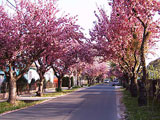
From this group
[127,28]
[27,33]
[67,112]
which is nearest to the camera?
[67,112]

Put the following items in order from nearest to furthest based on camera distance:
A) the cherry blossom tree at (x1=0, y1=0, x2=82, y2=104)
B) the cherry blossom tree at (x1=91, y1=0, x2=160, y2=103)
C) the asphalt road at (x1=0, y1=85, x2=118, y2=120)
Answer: the asphalt road at (x1=0, y1=85, x2=118, y2=120), the cherry blossom tree at (x1=91, y1=0, x2=160, y2=103), the cherry blossom tree at (x1=0, y1=0, x2=82, y2=104)

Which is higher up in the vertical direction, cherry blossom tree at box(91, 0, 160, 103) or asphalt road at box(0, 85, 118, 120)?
cherry blossom tree at box(91, 0, 160, 103)

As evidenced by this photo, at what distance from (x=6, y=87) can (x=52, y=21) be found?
969 centimetres

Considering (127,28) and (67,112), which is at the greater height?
(127,28)

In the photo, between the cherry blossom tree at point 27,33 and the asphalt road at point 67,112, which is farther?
the cherry blossom tree at point 27,33

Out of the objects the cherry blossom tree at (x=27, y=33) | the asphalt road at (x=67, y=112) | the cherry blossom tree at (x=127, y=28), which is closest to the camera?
the asphalt road at (x=67, y=112)

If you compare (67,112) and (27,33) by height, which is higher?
(27,33)

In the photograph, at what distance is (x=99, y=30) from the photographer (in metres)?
20.5

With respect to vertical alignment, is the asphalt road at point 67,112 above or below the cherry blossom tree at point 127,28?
below

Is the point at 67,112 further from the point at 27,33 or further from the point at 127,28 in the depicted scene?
the point at 127,28

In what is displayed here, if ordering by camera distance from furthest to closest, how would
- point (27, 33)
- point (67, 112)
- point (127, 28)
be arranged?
point (127, 28), point (27, 33), point (67, 112)

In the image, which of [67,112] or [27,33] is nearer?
[67,112]

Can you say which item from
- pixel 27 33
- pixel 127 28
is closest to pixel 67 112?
pixel 27 33

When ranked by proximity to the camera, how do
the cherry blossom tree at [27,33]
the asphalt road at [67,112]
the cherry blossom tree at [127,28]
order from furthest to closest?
the cherry blossom tree at [27,33] < the cherry blossom tree at [127,28] < the asphalt road at [67,112]
